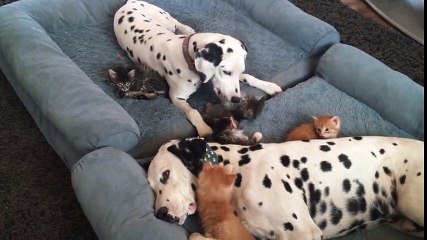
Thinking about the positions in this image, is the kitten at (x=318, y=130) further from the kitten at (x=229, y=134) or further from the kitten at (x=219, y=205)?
the kitten at (x=219, y=205)

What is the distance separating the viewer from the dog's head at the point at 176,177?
1.93 m

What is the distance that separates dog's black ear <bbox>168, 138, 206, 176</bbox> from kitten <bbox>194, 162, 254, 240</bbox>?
3.3 inches

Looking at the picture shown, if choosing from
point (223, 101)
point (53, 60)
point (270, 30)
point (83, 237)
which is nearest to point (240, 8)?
point (270, 30)

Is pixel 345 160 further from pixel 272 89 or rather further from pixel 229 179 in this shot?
pixel 272 89

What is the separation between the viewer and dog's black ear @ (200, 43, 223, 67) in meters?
2.39

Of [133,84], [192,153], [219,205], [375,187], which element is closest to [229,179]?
[219,205]

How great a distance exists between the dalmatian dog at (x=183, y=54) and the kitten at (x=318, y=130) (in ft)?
1.32

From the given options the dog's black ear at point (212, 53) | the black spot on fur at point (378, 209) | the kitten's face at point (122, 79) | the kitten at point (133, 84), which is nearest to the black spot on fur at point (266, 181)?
the black spot on fur at point (378, 209)

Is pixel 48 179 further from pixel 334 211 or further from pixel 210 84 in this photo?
pixel 334 211

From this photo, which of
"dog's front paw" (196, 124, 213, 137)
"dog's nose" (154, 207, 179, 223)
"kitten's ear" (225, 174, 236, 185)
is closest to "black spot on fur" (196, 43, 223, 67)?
"dog's front paw" (196, 124, 213, 137)

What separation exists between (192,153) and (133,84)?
2.99 feet

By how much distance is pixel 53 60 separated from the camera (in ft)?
8.77

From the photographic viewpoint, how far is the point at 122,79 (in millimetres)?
2744

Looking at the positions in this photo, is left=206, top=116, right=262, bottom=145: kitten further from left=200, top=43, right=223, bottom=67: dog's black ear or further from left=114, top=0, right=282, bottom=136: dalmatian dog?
left=200, top=43, right=223, bottom=67: dog's black ear
